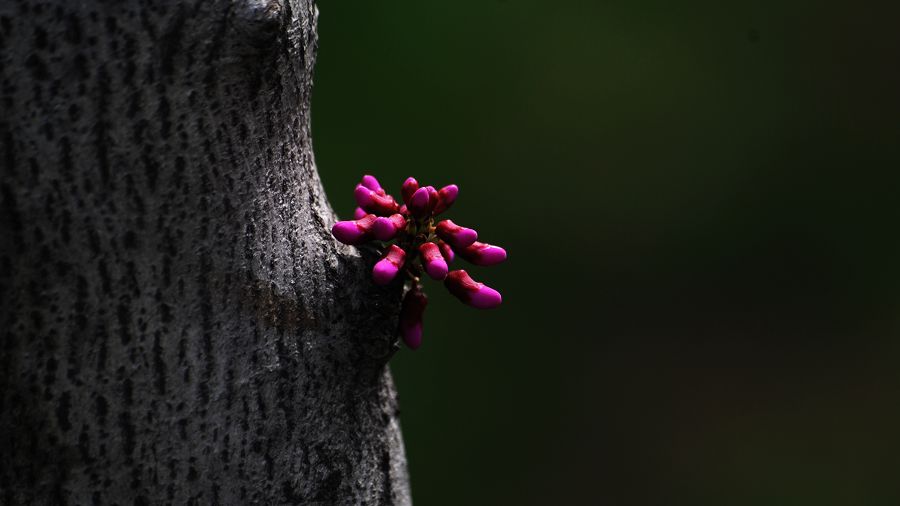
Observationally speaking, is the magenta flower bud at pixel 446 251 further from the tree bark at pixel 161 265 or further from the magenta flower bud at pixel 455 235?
the tree bark at pixel 161 265

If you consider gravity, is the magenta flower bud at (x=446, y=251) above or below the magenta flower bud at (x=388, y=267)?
above

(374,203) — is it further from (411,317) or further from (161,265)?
(161,265)

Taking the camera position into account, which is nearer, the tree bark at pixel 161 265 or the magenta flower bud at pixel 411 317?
the tree bark at pixel 161 265

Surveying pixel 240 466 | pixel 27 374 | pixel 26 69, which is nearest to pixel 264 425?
pixel 240 466

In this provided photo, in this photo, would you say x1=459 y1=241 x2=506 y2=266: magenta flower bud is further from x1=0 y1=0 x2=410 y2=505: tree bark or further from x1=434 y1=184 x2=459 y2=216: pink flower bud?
x1=0 y1=0 x2=410 y2=505: tree bark

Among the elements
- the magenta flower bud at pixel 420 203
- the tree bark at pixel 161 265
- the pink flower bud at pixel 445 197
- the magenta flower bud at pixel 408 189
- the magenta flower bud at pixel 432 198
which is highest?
the magenta flower bud at pixel 408 189

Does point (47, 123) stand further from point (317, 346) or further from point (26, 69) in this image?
point (317, 346)

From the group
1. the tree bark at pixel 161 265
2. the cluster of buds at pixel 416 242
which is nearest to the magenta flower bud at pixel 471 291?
the cluster of buds at pixel 416 242

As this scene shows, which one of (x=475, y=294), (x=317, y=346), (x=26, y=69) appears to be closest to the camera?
(x=26, y=69)
